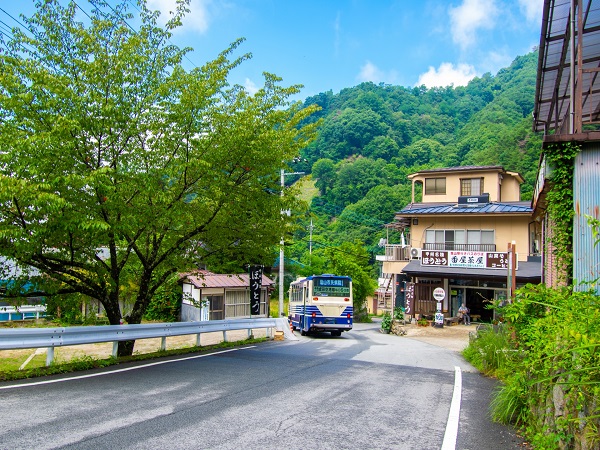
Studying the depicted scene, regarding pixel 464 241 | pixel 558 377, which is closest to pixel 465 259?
pixel 464 241

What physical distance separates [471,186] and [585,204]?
96.2 ft

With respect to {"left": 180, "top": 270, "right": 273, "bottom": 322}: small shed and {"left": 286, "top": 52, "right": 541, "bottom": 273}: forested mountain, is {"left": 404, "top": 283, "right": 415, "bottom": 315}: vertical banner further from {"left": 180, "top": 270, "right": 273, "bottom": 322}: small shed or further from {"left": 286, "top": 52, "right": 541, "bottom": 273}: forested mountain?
{"left": 286, "top": 52, "right": 541, "bottom": 273}: forested mountain

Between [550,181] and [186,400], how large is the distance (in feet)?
24.2

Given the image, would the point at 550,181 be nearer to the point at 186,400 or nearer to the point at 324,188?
the point at 186,400

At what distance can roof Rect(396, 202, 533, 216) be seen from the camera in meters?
32.4

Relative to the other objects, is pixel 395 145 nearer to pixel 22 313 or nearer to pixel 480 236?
pixel 480 236

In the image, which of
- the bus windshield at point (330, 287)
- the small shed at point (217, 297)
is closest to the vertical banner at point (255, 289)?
the bus windshield at point (330, 287)

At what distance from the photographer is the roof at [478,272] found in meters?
30.0

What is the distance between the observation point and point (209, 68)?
38.7 feet

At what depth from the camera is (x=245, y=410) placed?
677 centimetres

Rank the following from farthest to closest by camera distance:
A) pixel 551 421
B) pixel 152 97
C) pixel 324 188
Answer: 1. pixel 324 188
2. pixel 152 97
3. pixel 551 421

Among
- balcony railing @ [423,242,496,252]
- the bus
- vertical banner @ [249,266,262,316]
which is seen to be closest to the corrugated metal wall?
vertical banner @ [249,266,262,316]

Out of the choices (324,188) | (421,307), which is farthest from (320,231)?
(421,307)

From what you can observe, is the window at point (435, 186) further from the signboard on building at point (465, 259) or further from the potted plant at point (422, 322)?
the potted plant at point (422, 322)
